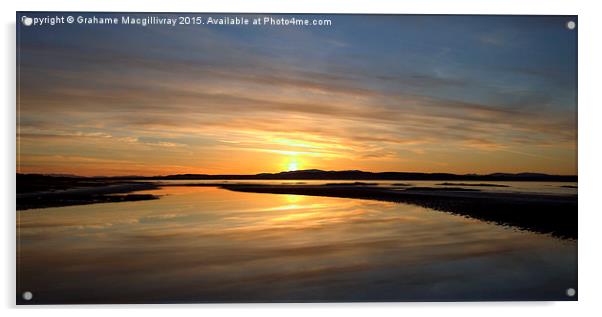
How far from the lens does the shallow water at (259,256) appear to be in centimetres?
294

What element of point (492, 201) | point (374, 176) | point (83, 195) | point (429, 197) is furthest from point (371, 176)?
point (83, 195)

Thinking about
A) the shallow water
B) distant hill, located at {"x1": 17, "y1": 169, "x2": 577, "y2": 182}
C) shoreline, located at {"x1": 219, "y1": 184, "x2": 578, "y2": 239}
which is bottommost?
the shallow water

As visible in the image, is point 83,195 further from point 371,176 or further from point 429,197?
point 429,197

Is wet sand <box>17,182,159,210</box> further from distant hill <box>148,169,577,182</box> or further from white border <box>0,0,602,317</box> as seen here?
distant hill <box>148,169,577,182</box>

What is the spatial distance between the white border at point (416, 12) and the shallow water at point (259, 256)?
69 mm

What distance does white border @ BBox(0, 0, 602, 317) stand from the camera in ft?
9.67

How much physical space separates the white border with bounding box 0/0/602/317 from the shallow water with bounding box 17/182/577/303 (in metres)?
0.07

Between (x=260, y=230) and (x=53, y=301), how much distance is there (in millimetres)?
1214

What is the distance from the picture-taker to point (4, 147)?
2941mm

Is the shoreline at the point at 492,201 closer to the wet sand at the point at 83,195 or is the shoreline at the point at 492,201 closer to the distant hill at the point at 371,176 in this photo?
the distant hill at the point at 371,176

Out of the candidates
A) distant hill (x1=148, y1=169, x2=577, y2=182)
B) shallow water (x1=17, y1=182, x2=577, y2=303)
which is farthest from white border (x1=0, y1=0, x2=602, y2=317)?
→ distant hill (x1=148, y1=169, x2=577, y2=182)

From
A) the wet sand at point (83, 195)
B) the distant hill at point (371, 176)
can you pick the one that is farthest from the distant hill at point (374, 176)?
the wet sand at point (83, 195)
